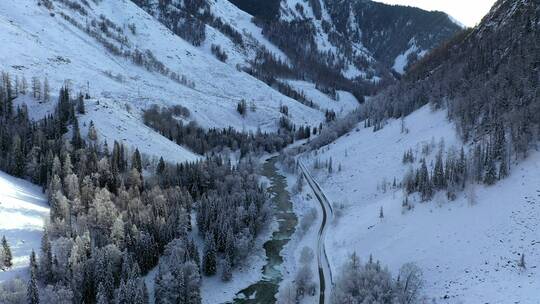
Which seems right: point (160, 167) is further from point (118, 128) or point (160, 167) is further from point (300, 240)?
point (300, 240)

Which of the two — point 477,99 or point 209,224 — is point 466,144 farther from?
point 209,224

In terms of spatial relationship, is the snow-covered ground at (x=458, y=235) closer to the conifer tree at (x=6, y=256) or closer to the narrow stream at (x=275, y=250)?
the narrow stream at (x=275, y=250)

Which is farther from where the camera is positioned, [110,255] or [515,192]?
[110,255]

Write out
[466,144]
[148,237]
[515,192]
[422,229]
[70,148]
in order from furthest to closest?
[70,148], [466,144], [148,237], [422,229], [515,192]

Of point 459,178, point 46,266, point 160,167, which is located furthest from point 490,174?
point 160,167

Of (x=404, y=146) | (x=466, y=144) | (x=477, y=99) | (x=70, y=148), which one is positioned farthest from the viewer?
(x=70, y=148)

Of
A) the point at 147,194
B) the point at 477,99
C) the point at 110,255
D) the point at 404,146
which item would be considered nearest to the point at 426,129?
the point at 404,146

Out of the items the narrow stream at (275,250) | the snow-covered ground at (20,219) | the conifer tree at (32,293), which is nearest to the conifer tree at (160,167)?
the snow-covered ground at (20,219)
